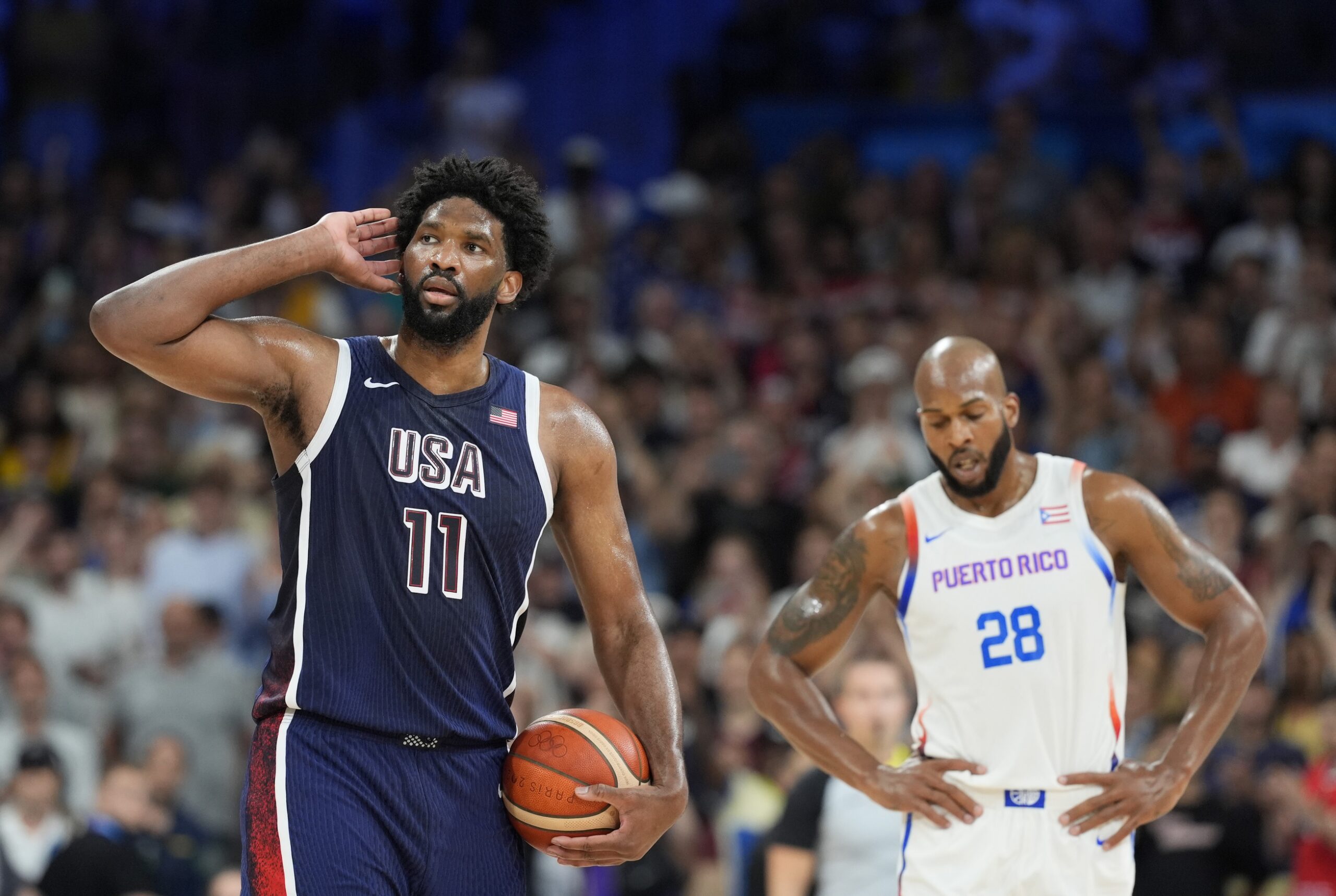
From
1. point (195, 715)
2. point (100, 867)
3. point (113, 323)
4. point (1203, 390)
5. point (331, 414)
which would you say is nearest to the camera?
point (113, 323)

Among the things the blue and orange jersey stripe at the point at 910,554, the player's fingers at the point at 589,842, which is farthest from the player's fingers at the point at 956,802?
the player's fingers at the point at 589,842

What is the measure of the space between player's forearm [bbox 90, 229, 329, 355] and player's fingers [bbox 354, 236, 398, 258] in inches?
10.8

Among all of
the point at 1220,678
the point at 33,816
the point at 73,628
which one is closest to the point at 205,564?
the point at 73,628

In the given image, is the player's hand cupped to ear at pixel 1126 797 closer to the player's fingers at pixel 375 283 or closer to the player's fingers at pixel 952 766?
the player's fingers at pixel 952 766

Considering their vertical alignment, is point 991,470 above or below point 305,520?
above

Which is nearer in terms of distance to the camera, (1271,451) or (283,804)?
(283,804)

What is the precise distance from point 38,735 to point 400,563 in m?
6.53

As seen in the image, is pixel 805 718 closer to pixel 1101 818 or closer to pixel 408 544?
pixel 1101 818

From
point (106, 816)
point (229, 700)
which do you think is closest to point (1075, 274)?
point (229, 700)

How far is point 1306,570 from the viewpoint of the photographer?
948 centimetres

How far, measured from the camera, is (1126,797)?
5191 millimetres

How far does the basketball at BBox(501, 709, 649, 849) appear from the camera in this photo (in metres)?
4.38

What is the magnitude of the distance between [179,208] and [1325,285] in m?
8.49

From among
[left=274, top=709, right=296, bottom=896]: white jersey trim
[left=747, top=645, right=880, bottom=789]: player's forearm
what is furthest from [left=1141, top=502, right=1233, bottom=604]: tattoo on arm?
[left=274, top=709, right=296, bottom=896]: white jersey trim
